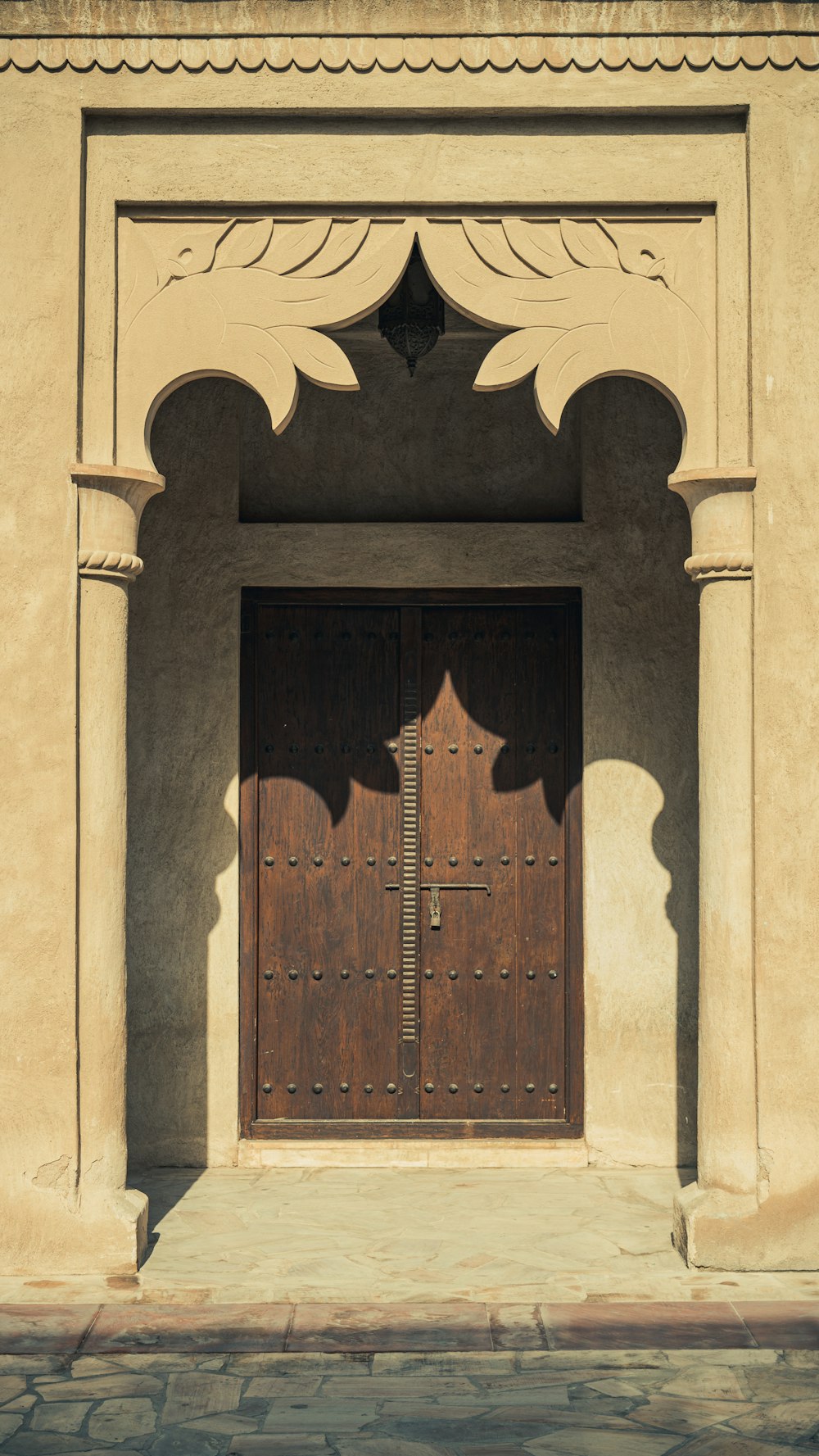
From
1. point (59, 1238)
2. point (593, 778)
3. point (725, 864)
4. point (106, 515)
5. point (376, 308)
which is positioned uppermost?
point (376, 308)

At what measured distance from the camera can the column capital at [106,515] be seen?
5.65 meters

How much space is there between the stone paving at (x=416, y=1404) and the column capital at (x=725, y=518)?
268 cm

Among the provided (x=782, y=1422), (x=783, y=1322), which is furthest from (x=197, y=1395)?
(x=783, y=1322)

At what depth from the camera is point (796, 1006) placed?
5641mm

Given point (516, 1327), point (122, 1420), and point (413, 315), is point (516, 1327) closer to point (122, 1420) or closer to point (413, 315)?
point (122, 1420)

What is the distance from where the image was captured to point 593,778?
7246 millimetres

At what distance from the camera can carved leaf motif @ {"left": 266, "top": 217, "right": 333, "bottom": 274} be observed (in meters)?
5.77

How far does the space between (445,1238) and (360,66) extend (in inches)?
173

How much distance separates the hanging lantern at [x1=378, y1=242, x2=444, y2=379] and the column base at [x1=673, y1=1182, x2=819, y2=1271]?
12.1ft

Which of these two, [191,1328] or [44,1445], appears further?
[191,1328]

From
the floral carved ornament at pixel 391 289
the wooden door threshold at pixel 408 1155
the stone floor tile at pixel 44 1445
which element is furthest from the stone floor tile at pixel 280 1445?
the floral carved ornament at pixel 391 289

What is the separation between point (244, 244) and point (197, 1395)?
3.93 metres

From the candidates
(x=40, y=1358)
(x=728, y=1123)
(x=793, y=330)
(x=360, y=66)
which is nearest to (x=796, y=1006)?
(x=728, y=1123)

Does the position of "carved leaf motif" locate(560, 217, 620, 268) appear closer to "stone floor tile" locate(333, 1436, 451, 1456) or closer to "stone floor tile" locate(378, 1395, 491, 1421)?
"stone floor tile" locate(378, 1395, 491, 1421)
